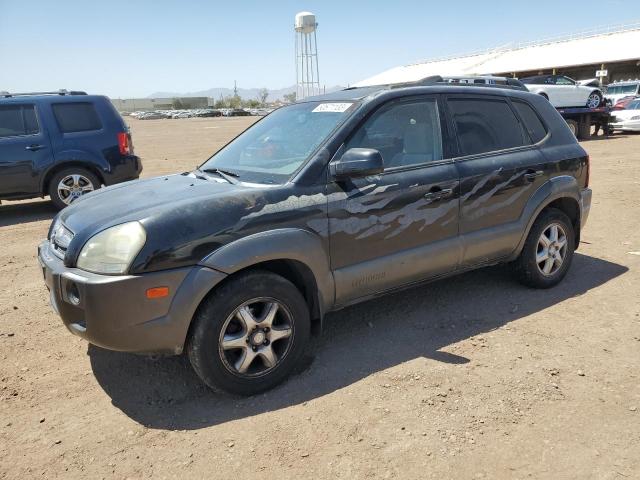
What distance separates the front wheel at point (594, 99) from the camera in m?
19.2

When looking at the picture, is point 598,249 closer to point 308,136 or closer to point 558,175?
point 558,175

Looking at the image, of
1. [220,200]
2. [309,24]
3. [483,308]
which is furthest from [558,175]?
[309,24]

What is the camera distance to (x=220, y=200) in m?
3.10

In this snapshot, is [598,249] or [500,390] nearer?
[500,390]

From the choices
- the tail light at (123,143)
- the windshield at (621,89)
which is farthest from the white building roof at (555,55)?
the tail light at (123,143)

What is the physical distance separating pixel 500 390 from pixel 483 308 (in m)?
1.30

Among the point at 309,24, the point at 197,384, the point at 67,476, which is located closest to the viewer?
the point at 67,476

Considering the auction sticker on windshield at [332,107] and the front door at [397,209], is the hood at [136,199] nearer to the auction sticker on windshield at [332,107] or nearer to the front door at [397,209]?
the front door at [397,209]

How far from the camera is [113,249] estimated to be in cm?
288

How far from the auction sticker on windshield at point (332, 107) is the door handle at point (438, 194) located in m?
0.86

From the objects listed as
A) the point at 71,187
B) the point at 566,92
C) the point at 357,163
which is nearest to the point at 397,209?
the point at 357,163

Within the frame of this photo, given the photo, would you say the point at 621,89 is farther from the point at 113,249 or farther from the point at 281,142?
the point at 113,249

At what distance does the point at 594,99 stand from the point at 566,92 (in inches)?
59.1

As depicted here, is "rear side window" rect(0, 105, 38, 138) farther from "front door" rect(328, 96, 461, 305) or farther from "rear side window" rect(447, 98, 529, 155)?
"rear side window" rect(447, 98, 529, 155)
